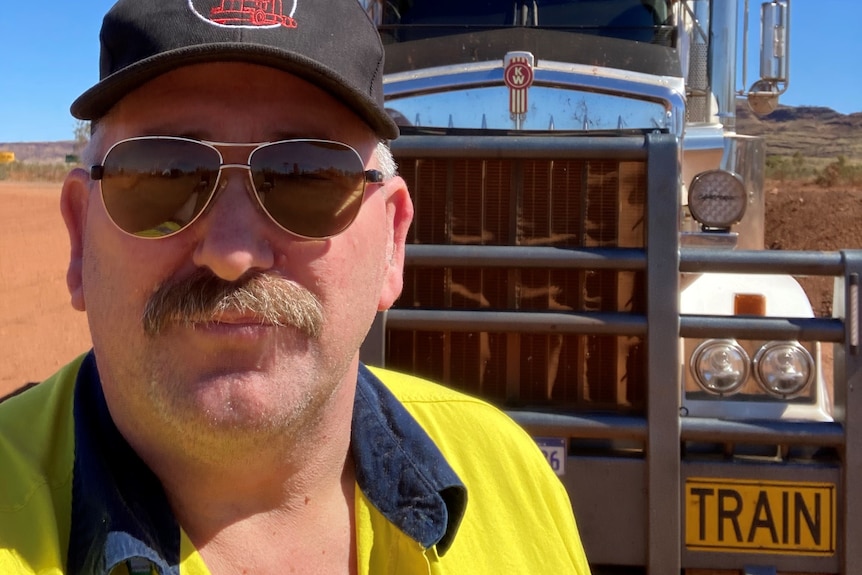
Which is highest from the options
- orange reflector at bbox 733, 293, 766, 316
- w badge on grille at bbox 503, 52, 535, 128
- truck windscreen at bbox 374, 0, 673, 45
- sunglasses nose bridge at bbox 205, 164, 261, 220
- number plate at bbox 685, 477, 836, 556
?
truck windscreen at bbox 374, 0, 673, 45

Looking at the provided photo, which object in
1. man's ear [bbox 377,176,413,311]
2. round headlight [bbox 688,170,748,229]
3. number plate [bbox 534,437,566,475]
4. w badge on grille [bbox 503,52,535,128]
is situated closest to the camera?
man's ear [bbox 377,176,413,311]

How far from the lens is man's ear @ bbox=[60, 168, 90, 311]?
5.83 ft

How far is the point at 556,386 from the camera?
3.48 metres

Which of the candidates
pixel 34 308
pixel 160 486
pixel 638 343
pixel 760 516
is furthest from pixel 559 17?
pixel 34 308

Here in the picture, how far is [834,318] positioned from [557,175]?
110cm

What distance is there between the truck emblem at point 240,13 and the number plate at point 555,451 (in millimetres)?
2042

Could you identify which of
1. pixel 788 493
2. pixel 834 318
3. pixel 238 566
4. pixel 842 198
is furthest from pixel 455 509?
pixel 842 198

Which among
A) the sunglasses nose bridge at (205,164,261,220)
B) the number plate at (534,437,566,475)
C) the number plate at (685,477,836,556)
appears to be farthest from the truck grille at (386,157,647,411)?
the sunglasses nose bridge at (205,164,261,220)

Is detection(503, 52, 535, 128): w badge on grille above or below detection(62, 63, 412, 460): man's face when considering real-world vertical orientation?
above

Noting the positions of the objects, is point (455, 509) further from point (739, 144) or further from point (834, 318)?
point (739, 144)

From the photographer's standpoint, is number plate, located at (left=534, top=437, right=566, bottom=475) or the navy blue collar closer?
the navy blue collar

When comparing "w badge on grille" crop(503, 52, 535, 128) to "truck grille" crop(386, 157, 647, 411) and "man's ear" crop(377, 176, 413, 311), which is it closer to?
"truck grille" crop(386, 157, 647, 411)

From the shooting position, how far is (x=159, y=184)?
5.36 feet

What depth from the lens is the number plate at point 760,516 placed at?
10.2 feet
